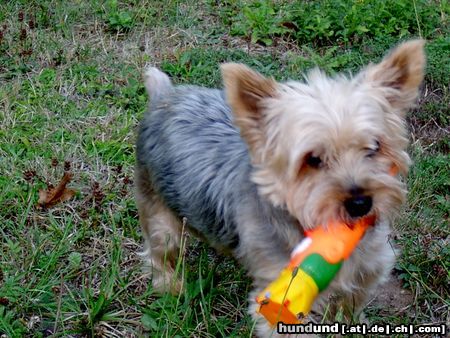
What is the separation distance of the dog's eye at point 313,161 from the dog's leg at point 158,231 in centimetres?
121

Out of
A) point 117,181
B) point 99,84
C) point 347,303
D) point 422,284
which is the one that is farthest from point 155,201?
point 99,84

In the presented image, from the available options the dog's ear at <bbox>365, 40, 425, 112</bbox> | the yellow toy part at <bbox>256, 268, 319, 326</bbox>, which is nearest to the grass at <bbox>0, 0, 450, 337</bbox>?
the yellow toy part at <bbox>256, 268, 319, 326</bbox>

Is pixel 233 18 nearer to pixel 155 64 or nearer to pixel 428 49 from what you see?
pixel 155 64

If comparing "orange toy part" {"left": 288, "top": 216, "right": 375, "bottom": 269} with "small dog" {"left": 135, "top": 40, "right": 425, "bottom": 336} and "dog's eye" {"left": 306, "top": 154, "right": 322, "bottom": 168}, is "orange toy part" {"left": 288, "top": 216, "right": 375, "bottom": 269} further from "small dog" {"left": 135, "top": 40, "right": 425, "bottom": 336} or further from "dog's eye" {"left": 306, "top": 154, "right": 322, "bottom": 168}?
"dog's eye" {"left": 306, "top": 154, "right": 322, "bottom": 168}

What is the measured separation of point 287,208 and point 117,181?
6.62ft

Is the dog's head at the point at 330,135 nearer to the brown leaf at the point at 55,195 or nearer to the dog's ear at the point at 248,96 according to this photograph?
the dog's ear at the point at 248,96

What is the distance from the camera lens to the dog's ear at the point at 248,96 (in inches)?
122

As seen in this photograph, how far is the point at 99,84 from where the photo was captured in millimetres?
5914

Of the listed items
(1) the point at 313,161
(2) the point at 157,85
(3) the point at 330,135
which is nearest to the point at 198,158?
(2) the point at 157,85

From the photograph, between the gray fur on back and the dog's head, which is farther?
the gray fur on back

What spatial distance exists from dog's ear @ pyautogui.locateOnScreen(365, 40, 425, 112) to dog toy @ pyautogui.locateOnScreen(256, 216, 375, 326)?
59 centimetres

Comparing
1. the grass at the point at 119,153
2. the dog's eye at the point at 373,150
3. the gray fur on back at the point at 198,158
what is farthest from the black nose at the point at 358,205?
the grass at the point at 119,153

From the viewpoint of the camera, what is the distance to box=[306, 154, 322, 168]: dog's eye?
120 inches

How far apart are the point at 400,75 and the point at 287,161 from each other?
65 cm
